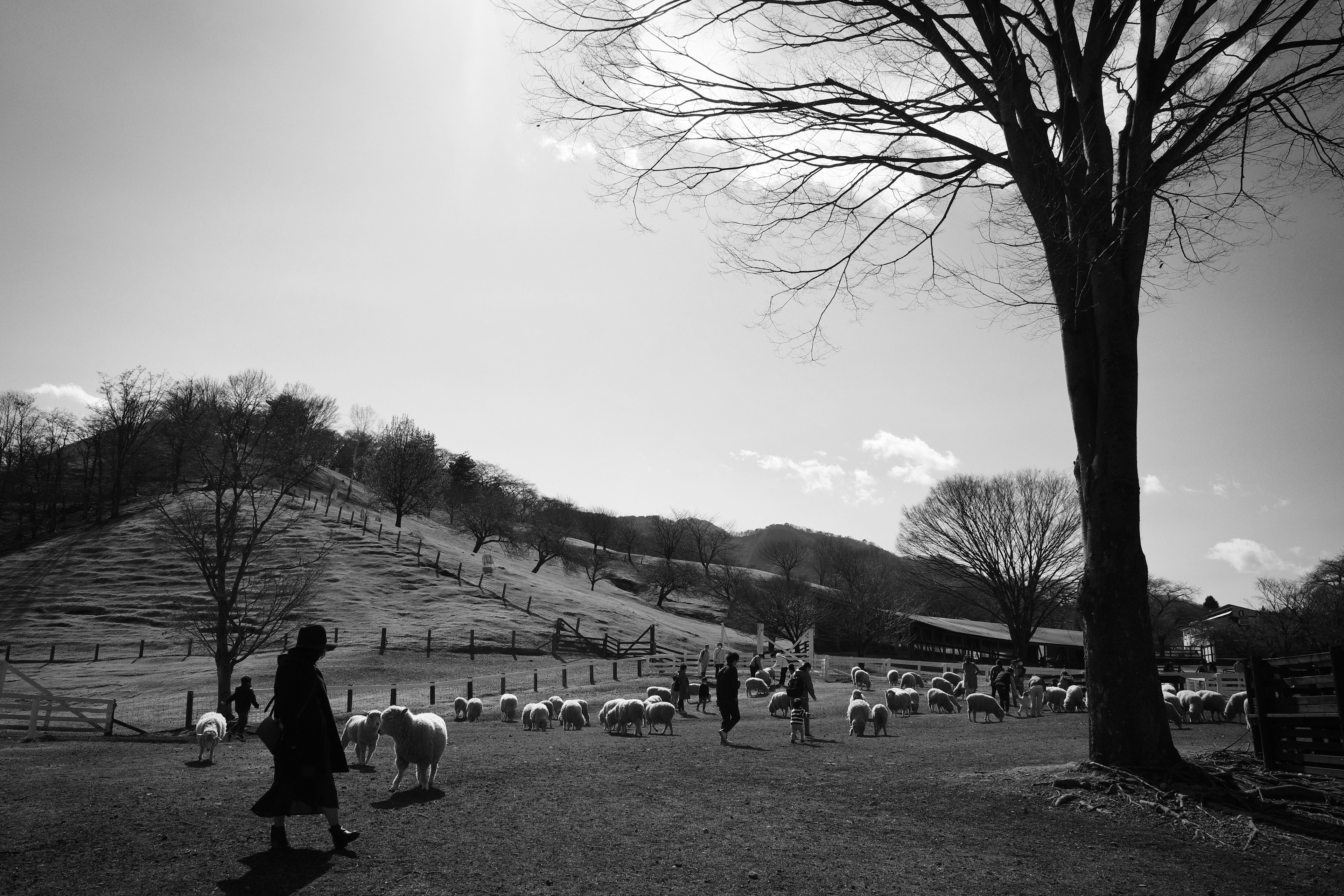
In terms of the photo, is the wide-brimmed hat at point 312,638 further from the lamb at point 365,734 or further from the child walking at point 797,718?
the child walking at point 797,718

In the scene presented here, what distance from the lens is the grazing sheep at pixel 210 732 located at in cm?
1228

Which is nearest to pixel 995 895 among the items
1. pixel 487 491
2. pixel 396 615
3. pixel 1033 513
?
pixel 1033 513

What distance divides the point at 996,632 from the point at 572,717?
4883cm

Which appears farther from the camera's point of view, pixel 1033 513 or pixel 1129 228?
pixel 1033 513

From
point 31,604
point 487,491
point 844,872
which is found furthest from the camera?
point 487,491

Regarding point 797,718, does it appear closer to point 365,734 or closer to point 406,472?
point 365,734

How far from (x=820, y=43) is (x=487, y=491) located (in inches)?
3655

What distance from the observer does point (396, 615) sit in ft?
160

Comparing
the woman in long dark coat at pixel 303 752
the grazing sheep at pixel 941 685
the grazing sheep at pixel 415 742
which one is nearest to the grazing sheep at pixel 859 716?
the grazing sheep at pixel 941 685

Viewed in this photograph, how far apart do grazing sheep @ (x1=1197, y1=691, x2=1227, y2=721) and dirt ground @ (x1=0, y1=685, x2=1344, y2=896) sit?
12.4 metres

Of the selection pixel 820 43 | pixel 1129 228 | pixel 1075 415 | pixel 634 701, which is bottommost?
pixel 634 701

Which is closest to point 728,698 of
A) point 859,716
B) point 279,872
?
point 859,716

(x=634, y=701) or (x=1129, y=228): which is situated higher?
(x=1129, y=228)

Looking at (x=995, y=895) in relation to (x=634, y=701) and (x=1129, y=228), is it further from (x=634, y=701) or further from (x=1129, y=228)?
(x=634, y=701)
